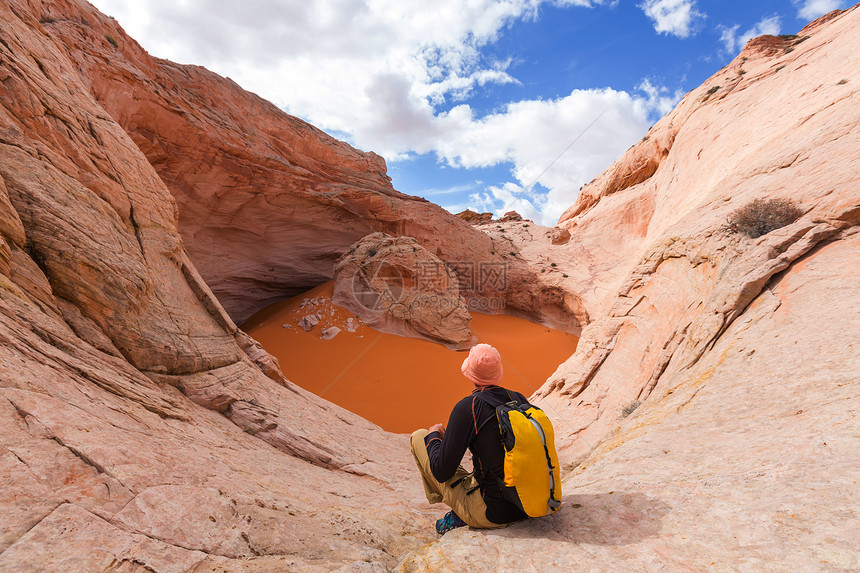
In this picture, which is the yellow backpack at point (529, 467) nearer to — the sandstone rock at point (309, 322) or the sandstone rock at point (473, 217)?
the sandstone rock at point (309, 322)

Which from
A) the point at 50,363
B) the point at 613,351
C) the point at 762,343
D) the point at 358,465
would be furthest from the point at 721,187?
the point at 50,363

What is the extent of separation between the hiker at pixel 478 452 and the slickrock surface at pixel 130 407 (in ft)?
2.11

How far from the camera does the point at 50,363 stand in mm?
3014

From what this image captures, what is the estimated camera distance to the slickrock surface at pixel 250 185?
1055cm

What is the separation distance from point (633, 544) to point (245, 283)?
16923 mm

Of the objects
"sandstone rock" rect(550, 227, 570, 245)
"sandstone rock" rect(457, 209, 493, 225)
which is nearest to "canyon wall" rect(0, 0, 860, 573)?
"sandstone rock" rect(550, 227, 570, 245)

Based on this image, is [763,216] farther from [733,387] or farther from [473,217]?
[473,217]

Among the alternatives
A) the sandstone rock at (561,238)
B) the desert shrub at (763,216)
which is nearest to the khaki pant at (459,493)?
the desert shrub at (763,216)

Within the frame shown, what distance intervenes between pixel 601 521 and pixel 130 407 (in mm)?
4139

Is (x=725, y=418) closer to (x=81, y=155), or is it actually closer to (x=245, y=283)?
(x=81, y=155)

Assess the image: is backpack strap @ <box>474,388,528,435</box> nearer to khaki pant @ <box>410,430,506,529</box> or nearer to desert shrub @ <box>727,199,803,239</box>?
khaki pant @ <box>410,430,506,529</box>

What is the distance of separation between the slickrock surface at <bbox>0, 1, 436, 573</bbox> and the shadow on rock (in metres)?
1.02

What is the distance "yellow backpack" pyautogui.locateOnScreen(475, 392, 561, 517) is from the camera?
88.4 inches

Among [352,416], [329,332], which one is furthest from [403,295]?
[352,416]
